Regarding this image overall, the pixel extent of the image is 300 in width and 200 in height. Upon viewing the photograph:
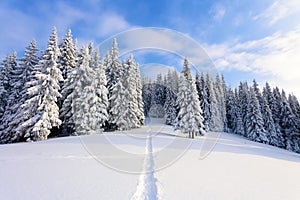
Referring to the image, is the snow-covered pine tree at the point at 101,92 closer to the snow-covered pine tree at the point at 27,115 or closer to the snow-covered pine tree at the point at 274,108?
the snow-covered pine tree at the point at 27,115

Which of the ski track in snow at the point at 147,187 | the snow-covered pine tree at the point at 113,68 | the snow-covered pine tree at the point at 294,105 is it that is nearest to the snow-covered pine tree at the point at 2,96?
the snow-covered pine tree at the point at 113,68

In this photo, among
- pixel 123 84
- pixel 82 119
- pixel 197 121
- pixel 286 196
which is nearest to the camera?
pixel 286 196

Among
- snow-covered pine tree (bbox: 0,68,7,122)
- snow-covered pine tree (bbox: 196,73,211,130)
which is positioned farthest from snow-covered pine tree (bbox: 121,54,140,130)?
snow-covered pine tree (bbox: 196,73,211,130)

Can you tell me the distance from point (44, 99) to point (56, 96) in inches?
92.9

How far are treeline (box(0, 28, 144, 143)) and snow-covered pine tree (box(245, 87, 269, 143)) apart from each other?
2761cm

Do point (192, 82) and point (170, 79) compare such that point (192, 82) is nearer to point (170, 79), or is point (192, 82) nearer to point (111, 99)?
point (111, 99)

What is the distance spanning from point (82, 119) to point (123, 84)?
1126cm

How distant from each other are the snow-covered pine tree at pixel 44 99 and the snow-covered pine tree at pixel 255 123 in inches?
1523

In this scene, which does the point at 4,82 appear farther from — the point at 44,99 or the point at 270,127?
the point at 270,127

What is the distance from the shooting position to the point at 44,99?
18172 millimetres

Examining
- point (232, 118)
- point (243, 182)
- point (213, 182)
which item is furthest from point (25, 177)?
point (232, 118)

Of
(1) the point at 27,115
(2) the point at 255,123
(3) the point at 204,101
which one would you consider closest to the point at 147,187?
(1) the point at 27,115

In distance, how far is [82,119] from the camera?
2045 centimetres

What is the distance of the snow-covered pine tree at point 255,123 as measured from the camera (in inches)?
1409
